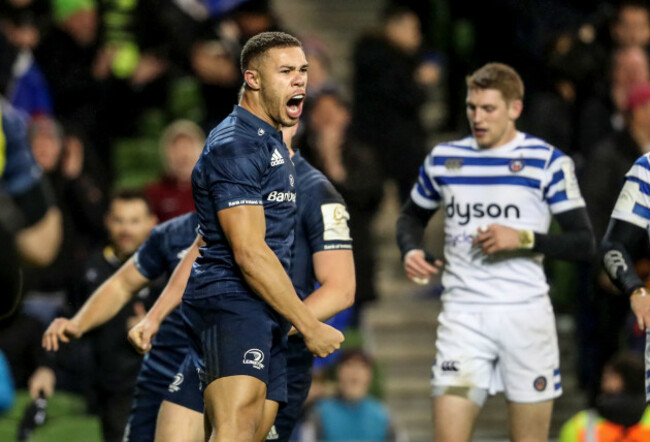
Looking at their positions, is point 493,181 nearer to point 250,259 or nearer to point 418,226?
point 418,226

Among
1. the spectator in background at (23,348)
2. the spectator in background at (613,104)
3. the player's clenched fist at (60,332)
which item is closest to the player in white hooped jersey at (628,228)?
the player's clenched fist at (60,332)

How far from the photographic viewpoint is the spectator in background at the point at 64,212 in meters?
9.59

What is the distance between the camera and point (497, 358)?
624cm

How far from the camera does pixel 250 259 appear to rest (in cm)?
489

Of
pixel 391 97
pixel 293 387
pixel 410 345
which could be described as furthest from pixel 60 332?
pixel 391 97

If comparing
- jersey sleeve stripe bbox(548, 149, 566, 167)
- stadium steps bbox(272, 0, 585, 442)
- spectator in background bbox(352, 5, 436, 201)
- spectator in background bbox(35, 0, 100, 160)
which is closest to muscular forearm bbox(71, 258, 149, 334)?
jersey sleeve stripe bbox(548, 149, 566, 167)

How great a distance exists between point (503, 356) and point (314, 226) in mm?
1252

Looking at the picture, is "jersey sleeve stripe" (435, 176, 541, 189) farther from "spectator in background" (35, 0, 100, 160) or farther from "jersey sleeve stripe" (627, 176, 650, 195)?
"spectator in background" (35, 0, 100, 160)

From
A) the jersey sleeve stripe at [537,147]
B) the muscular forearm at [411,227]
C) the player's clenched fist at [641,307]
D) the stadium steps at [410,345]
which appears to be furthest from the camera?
the stadium steps at [410,345]

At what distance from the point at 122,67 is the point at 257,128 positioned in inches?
312

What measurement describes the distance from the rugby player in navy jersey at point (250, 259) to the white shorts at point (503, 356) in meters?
1.25

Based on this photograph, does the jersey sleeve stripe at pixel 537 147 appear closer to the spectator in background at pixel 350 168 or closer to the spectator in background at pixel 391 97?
the spectator in background at pixel 350 168

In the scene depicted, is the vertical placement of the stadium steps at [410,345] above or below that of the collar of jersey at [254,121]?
below

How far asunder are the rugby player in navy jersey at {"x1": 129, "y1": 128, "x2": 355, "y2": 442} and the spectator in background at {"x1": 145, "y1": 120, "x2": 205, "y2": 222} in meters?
3.95
